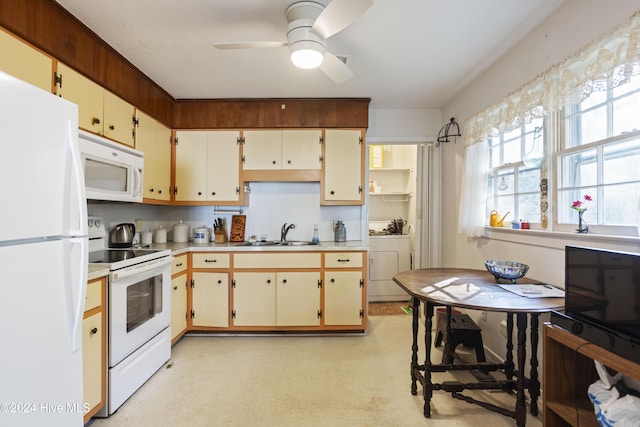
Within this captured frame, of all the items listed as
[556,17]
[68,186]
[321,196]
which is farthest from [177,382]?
[556,17]

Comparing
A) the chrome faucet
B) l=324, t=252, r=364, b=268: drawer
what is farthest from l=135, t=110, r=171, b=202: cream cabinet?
l=324, t=252, r=364, b=268: drawer

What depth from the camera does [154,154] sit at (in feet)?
9.37

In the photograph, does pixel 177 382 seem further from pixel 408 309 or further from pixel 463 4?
pixel 463 4

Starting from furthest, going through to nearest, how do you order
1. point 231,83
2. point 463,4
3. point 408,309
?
1. point 408,309
2. point 231,83
3. point 463,4

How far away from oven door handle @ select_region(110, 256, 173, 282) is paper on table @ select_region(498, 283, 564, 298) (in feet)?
7.54

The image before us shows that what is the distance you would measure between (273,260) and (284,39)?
189 centimetres

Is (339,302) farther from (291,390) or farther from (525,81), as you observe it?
(525,81)

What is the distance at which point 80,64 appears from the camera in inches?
76.2

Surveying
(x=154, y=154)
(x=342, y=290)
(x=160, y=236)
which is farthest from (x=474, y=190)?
(x=160, y=236)

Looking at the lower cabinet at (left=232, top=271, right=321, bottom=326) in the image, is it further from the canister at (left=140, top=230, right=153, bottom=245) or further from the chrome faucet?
the canister at (left=140, top=230, right=153, bottom=245)

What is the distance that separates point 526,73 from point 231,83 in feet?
7.83

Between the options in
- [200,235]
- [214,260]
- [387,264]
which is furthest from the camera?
[387,264]

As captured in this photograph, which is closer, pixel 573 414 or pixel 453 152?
pixel 573 414

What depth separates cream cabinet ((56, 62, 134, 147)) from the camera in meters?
1.83
